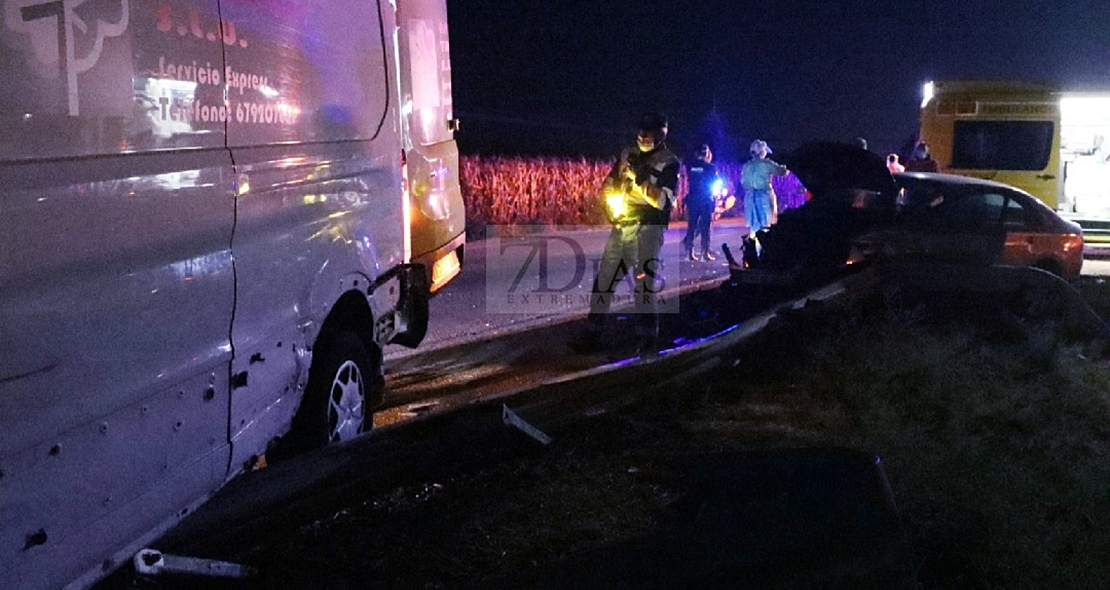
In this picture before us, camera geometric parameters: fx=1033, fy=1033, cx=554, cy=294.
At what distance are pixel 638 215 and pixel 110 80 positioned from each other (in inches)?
220

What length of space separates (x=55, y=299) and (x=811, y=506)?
277 cm

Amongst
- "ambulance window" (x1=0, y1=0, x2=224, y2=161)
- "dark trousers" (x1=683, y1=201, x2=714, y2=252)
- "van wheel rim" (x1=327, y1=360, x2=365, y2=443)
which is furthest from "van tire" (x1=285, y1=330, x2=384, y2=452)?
"dark trousers" (x1=683, y1=201, x2=714, y2=252)

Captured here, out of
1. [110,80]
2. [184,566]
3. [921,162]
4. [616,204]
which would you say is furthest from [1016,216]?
[110,80]

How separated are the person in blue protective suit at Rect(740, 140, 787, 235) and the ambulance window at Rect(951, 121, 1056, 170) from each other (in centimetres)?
406

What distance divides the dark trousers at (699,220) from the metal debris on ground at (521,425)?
9.56m

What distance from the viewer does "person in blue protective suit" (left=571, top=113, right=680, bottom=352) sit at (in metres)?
8.03

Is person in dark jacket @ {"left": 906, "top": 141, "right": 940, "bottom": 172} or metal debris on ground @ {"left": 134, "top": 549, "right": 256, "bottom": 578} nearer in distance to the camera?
metal debris on ground @ {"left": 134, "top": 549, "right": 256, "bottom": 578}

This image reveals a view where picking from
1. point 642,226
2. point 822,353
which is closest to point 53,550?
point 822,353

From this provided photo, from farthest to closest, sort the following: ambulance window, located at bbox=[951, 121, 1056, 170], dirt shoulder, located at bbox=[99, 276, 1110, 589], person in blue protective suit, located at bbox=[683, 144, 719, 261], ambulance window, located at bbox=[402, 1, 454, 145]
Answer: ambulance window, located at bbox=[951, 121, 1056, 170] < person in blue protective suit, located at bbox=[683, 144, 719, 261] < ambulance window, located at bbox=[402, 1, 454, 145] < dirt shoulder, located at bbox=[99, 276, 1110, 589]

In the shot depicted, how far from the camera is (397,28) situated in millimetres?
5980

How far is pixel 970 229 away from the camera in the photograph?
963 cm

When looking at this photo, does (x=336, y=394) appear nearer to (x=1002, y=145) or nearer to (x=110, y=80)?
(x=110, y=80)

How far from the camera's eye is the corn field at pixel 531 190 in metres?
18.7

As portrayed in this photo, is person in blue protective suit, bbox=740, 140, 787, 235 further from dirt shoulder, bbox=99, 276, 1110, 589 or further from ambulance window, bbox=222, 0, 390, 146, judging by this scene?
ambulance window, bbox=222, 0, 390, 146
